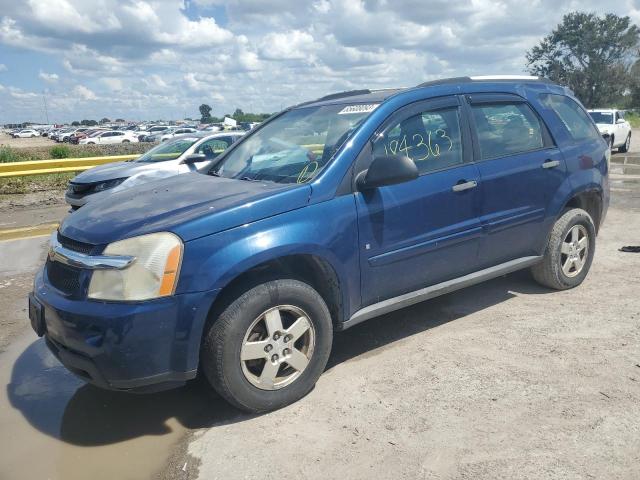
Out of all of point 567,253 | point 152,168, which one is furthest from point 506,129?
point 152,168

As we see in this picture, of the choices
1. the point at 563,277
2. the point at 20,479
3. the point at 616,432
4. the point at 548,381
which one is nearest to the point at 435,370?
the point at 548,381

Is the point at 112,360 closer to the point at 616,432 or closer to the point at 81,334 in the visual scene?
the point at 81,334

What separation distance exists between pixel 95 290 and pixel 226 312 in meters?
0.69

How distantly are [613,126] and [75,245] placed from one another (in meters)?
21.1

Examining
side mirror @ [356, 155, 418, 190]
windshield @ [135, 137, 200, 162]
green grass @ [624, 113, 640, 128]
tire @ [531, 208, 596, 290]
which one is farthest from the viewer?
green grass @ [624, 113, 640, 128]

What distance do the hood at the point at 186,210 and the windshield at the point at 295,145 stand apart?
225 millimetres

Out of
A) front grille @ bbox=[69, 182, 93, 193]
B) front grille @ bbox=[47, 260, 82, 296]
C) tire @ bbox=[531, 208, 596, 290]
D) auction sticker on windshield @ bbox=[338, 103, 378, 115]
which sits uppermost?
auction sticker on windshield @ bbox=[338, 103, 378, 115]

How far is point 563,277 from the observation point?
16.9 ft

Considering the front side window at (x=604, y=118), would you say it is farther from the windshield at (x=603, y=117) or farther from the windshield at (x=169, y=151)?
the windshield at (x=169, y=151)

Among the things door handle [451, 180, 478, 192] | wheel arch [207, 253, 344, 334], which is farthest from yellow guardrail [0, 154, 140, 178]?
wheel arch [207, 253, 344, 334]

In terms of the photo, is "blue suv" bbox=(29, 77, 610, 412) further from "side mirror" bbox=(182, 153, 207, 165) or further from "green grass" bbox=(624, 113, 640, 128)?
"green grass" bbox=(624, 113, 640, 128)

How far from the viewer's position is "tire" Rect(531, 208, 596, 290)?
496 cm

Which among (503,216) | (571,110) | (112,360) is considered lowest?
(112,360)

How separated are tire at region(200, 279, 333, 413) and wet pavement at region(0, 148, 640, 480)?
154 millimetres
